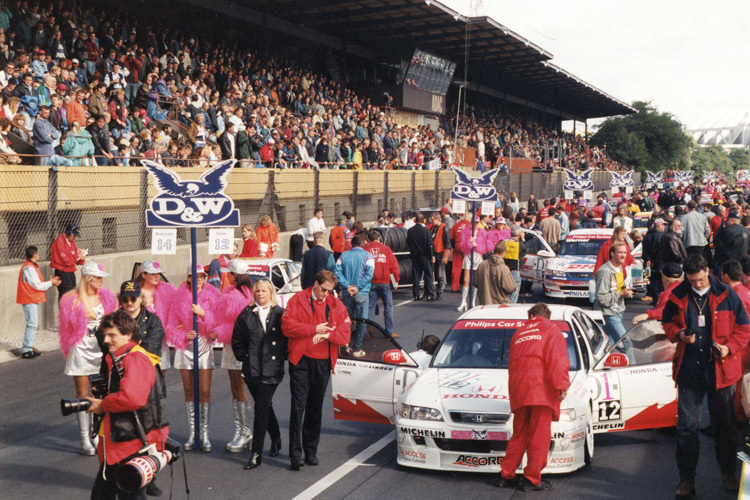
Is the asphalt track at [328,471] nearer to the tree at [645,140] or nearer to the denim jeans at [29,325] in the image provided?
the denim jeans at [29,325]

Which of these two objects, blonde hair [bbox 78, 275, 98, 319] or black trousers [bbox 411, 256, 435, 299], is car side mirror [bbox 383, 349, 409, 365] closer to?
blonde hair [bbox 78, 275, 98, 319]

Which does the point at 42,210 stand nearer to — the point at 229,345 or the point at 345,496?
the point at 229,345

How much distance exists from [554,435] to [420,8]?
101ft

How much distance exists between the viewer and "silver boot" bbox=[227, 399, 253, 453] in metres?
8.24

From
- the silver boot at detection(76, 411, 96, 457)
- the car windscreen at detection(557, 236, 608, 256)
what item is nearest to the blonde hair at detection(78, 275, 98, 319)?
the silver boot at detection(76, 411, 96, 457)

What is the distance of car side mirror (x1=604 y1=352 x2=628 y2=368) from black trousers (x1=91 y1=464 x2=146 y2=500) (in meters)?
4.51

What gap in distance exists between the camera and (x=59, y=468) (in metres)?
7.89

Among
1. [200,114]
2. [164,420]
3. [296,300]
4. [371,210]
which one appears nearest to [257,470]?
[296,300]

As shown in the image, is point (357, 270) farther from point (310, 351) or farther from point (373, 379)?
point (310, 351)

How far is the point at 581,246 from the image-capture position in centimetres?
2003

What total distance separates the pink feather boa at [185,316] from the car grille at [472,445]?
8.55 feet

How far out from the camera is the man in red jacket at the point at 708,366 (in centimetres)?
686

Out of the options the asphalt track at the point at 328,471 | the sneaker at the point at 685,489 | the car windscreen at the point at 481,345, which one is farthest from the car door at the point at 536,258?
the sneaker at the point at 685,489

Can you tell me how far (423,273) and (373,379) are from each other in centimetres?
1083
